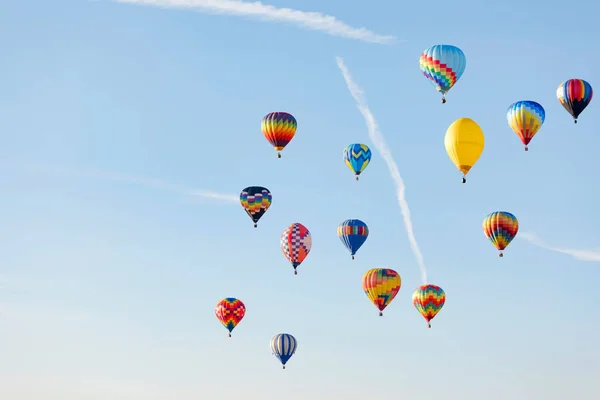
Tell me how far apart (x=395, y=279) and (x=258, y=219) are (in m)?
11.8

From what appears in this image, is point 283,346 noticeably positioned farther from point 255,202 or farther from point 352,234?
point 255,202

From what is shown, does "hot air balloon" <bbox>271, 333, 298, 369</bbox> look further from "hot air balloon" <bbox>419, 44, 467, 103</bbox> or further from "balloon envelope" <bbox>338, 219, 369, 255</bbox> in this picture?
"hot air balloon" <bbox>419, 44, 467, 103</bbox>

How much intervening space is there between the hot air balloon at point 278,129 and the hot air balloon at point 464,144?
13.6m

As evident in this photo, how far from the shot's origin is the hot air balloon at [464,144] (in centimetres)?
8763

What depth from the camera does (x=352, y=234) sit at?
97.4m

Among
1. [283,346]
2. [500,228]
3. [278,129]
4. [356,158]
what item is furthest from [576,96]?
[283,346]

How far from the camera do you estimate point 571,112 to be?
9456 centimetres

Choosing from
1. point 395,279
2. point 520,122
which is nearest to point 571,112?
point 520,122

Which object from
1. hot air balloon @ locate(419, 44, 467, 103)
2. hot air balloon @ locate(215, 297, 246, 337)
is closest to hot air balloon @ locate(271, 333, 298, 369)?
hot air balloon @ locate(215, 297, 246, 337)

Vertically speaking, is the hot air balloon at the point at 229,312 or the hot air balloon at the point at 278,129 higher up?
the hot air balloon at the point at 278,129

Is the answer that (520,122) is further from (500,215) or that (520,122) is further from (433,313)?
(433,313)

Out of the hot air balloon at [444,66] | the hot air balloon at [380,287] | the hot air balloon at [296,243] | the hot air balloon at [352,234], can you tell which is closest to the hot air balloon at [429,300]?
the hot air balloon at [380,287]

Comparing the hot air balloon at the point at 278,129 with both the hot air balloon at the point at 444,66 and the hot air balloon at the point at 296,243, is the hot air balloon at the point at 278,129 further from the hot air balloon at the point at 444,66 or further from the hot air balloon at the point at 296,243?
the hot air balloon at the point at 444,66

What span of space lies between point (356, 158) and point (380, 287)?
34.6 ft
